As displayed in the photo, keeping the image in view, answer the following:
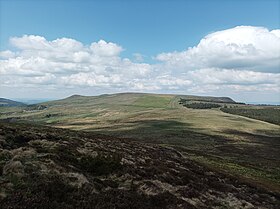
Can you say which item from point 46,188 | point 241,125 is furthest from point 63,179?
point 241,125

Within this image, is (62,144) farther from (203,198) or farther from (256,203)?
(256,203)

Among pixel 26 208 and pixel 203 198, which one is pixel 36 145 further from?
pixel 203 198

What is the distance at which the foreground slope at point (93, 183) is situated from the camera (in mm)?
22188

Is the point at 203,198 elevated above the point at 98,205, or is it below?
below

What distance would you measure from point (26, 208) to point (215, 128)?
545 feet

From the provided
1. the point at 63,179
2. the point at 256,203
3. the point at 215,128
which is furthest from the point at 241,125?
the point at 63,179

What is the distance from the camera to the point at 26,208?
19031 millimetres

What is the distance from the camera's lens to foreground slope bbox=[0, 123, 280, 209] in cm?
2219

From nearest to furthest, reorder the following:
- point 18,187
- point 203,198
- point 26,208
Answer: point 26,208 < point 18,187 < point 203,198

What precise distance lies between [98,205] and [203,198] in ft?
43.2

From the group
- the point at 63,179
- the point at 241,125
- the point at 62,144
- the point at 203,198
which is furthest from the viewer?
the point at 241,125

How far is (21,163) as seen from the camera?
26281 mm

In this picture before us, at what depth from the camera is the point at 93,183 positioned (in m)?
26.7

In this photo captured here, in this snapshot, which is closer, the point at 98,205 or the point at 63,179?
the point at 98,205
